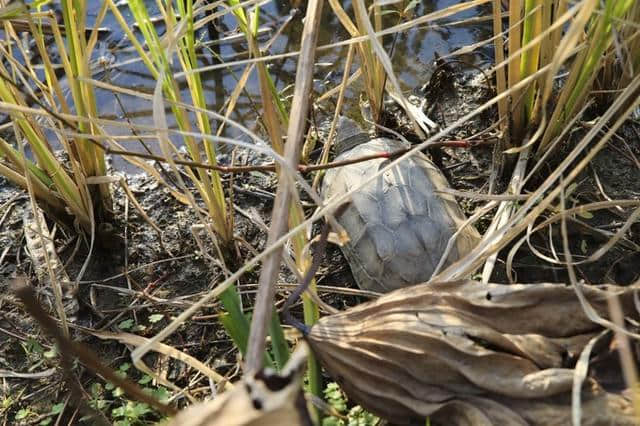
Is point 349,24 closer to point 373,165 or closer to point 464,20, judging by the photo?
point 373,165

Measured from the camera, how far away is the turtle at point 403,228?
4.76ft

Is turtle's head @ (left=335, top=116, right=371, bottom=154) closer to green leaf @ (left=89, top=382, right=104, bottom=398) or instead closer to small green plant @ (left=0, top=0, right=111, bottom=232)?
small green plant @ (left=0, top=0, right=111, bottom=232)

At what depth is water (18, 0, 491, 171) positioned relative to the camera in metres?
2.26

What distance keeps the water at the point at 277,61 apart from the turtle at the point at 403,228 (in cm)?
70

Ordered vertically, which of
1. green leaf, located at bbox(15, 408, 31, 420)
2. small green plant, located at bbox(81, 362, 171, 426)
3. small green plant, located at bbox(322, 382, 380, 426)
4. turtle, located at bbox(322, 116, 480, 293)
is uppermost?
turtle, located at bbox(322, 116, 480, 293)

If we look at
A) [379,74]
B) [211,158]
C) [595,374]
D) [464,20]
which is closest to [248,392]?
[595,374]

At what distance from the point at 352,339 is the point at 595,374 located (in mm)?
338

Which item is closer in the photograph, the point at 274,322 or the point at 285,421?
the point at 285,421

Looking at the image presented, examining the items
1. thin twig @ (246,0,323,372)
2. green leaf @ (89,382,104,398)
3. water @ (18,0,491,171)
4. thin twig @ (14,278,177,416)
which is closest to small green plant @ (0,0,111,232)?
green leaf @ (89,382,104,398)

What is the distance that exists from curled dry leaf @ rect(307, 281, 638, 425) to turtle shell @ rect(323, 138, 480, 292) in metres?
0.46

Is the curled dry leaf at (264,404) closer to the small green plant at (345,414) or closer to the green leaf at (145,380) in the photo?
the small green plant at (345,414)

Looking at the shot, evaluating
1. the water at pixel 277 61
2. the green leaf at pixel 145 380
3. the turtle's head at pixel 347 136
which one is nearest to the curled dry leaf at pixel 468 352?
the green leaf at pixel 145 380

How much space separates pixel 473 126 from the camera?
6.25 feet

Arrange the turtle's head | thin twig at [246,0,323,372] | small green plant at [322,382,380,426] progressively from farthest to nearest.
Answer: the turtle's head < small green plant at [322,382,380,426] < thin twig at [246,0,323,372]
